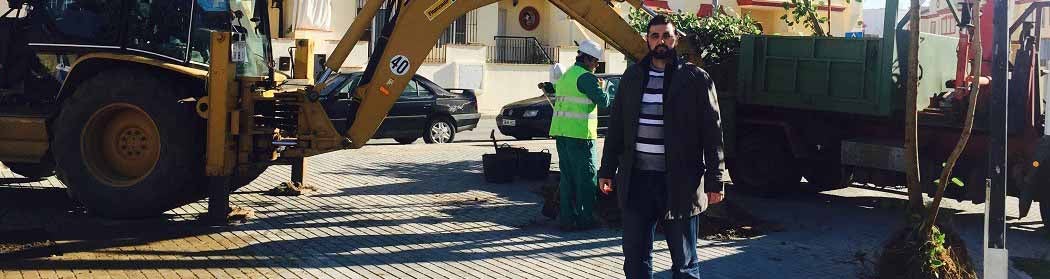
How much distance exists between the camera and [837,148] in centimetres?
1156

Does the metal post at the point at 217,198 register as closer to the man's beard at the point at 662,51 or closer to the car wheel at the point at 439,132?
the man's beard at the point at 662,51

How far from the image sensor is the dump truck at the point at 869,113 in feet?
33.2

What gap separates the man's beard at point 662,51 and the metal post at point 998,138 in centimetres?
169

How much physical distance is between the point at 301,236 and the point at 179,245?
95cm

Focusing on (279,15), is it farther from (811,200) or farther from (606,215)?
(811,200)

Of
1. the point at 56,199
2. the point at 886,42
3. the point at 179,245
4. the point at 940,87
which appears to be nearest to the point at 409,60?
the point at 179,245

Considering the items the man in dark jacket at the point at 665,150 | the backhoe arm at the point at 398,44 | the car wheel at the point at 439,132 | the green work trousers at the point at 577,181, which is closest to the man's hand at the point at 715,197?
the man in dark jacket at the point at 665,150

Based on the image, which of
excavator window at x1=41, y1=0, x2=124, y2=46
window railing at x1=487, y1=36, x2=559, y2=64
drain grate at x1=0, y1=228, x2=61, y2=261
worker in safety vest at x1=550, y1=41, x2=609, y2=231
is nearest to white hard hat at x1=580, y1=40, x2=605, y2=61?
worker in safety vest at x1=550, y1=41, x2=609, y2=231

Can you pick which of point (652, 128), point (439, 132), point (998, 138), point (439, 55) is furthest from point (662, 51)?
point (439, 55)

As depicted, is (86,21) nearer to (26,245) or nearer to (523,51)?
(26,245)

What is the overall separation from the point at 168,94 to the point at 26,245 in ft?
5.37

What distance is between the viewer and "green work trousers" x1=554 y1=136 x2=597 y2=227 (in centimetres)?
912

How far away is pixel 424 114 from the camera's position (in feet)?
59.7

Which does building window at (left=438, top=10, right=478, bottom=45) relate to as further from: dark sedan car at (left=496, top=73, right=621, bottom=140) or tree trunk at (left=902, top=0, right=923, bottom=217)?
tree trunk at (left=902, top=0, right=923, bottom=217)
